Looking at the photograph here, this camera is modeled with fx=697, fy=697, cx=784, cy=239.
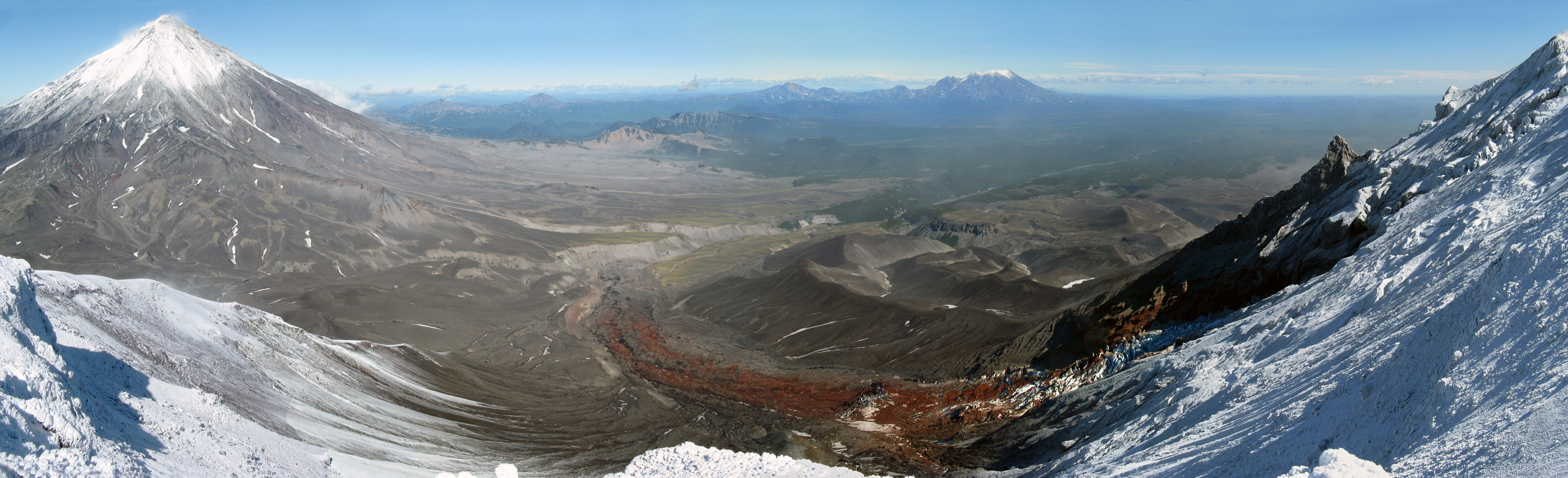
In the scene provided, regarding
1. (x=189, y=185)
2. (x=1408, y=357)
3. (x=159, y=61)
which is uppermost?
(x=159, y=61)

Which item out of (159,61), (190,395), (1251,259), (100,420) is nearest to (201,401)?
(190,395)

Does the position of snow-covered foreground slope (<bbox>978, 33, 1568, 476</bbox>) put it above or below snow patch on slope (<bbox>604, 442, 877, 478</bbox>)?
above

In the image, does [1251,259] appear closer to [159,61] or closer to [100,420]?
[100,420]

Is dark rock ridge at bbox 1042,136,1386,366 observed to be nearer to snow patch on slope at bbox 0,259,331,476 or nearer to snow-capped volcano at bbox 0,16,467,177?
snow patch on slope at bbox 0,259,331,476

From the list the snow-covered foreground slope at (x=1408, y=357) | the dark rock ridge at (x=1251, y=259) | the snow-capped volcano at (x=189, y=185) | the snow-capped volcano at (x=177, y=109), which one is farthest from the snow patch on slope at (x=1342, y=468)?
the snow-capped volcano at (x=177, y=109)

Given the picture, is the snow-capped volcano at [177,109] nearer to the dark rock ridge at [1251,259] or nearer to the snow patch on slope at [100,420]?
the snow patch on slope at [100,420]

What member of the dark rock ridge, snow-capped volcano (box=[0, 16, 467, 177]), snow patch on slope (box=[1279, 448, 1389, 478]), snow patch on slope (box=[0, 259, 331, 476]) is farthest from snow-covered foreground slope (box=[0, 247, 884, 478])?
snow-capped volcano (box=[0, 16, 467, 177])

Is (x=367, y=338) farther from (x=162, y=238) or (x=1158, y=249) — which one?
(x=1158, y=249)

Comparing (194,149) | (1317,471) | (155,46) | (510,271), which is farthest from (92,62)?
(1317,471)
